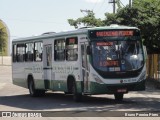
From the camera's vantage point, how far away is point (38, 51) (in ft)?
81.7

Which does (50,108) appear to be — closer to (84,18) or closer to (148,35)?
(148,35)

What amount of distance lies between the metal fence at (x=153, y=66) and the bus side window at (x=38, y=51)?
11570mm

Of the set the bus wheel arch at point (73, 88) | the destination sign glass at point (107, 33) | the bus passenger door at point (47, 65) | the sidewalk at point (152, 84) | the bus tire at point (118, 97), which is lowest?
the sidewalk at point (152, 84)

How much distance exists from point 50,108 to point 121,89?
109 inches

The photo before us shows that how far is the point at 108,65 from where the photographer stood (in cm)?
1944

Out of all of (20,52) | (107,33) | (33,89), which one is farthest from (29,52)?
(107,33)

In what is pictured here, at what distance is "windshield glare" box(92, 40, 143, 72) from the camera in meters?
19.5

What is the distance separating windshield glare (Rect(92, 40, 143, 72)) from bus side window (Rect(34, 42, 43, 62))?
17.8 ft

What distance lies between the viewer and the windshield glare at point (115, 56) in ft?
63.9

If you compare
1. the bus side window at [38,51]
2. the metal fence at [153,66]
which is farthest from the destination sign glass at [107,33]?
the metal fence at [153,66]

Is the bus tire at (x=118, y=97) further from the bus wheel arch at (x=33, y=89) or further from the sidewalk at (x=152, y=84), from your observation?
the sidewalk at (x=152, y=84)

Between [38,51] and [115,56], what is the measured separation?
20.4 feet

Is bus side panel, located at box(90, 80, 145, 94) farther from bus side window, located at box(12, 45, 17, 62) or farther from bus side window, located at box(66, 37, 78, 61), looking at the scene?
bus side window, located at box(12, 45, 17, 62)

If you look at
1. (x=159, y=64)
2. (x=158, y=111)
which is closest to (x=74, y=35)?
(x=158, y=111)
